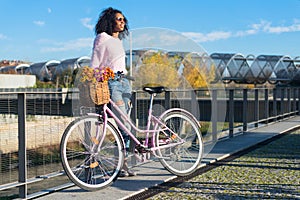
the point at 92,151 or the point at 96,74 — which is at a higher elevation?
the point at 96,74

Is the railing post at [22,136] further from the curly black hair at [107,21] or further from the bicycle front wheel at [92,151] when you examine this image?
the curly black hair at [107,21]

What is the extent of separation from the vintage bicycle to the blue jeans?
0.08 m

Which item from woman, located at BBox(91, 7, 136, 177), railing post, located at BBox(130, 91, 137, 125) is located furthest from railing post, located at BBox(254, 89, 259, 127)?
woman, located at BBox(91, 7, 136, 177)

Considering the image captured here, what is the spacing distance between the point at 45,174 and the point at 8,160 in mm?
501

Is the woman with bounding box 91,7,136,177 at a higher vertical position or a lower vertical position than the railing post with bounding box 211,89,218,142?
higher

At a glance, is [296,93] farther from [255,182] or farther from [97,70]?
[97,70]

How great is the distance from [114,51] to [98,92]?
1.79 feet

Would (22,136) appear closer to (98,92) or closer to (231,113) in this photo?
(98,92)

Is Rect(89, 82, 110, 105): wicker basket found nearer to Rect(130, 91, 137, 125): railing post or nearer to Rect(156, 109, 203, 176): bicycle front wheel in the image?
Rect(156, 109, 203, 176): bicycle front wheel

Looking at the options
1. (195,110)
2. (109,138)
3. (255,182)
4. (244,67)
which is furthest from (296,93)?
(244,67)

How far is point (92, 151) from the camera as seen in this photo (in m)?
4.28

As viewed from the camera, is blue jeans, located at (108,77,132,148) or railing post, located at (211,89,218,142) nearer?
blue jeans, located at (108,77,132,148)

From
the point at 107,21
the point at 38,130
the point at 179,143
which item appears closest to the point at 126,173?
the point at 179,143

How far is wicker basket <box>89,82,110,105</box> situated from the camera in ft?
13.6
